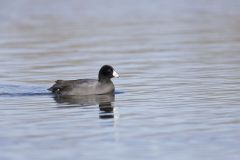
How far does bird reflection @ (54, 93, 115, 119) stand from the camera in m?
17.3

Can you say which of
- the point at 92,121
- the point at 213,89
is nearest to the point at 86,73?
the point at 213,89

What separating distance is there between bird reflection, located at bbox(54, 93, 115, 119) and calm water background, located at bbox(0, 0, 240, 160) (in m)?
0.04

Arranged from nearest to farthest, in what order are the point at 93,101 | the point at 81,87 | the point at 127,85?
the point at 93,101, the point at 81,87, the point at 127,85

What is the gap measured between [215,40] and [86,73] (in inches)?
328

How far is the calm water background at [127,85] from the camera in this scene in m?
13.2

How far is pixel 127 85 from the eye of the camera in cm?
2083

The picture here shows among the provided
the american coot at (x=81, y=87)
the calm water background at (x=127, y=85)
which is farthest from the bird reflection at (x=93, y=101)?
the american coot at (x=81, y=87)

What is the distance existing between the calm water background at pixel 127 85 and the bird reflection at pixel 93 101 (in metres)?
0.04

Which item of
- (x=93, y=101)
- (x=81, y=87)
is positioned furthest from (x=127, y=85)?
(x=93, y=101)

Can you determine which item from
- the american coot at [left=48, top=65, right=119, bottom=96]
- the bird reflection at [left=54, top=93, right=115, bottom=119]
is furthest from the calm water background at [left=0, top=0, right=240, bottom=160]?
the american coot at [left=48, top=65, right=119, bottom=96]

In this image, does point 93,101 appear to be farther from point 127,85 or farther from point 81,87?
point 127,85

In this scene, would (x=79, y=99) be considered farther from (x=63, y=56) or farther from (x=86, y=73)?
(x=63, y=56)

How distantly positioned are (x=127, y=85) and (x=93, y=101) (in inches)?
83.6

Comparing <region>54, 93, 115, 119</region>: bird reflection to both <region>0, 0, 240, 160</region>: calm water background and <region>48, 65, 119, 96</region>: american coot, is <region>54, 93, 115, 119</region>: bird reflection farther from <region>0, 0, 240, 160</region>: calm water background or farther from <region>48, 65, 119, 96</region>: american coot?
<region>48, 65, 119, 96</region>: american coot
